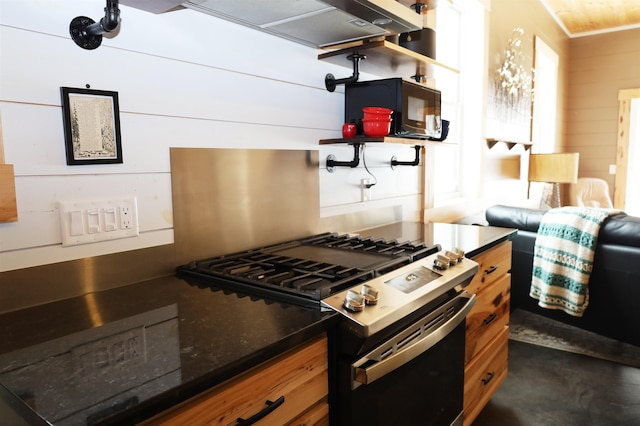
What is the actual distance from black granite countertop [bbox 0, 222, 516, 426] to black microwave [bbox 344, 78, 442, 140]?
115cm

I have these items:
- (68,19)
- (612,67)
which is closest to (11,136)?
(68,19)

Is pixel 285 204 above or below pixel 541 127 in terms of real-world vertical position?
below

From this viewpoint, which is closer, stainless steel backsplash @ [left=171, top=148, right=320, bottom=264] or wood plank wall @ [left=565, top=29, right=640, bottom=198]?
stainless steel backsplash @ [left=171, top=148, right=320, bottom=264]

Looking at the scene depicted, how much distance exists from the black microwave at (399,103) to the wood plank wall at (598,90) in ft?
16.3

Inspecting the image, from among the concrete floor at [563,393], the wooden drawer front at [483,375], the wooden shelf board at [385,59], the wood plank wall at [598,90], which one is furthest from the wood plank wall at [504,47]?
the wooden drawer front at [483,375]

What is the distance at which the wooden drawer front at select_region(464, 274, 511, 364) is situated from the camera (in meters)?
1.81

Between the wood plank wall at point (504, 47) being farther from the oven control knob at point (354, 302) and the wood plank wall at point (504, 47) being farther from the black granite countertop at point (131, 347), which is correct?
the black granite countertop at point (131, 347)

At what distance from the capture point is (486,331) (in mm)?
1970

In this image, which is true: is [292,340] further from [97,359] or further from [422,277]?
[422,277]

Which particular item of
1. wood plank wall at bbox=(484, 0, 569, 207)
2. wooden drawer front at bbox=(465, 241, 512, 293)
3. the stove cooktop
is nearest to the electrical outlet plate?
the stove cooktop

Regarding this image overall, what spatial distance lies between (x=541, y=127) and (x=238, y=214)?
15.8 ft

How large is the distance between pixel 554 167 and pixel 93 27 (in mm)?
4469

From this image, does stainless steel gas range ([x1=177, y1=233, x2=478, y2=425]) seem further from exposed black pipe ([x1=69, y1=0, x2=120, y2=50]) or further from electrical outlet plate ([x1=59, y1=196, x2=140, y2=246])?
exposed black pipe ([x1=69, y1=0, x2=120, y2=50])

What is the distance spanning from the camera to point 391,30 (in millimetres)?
1693
